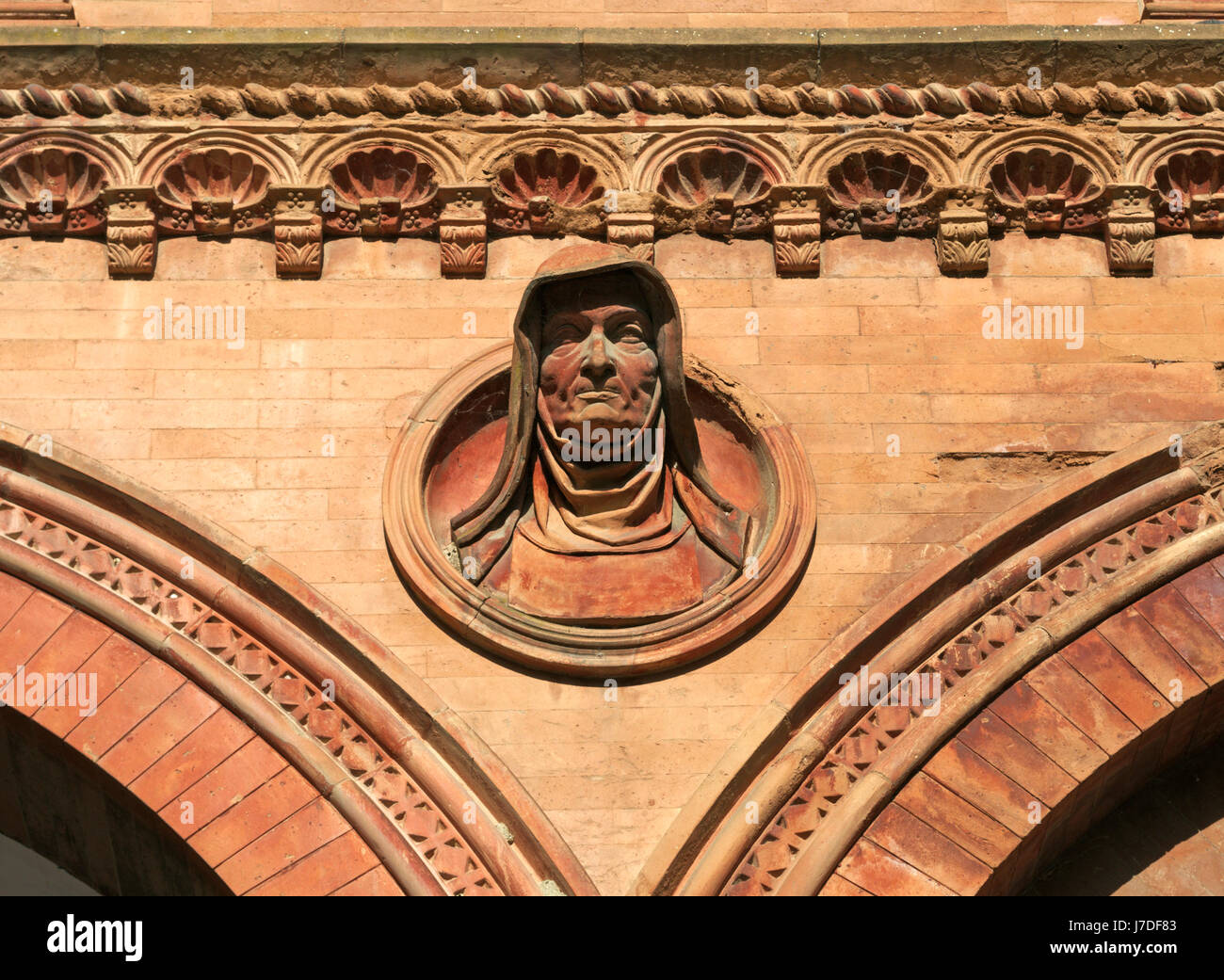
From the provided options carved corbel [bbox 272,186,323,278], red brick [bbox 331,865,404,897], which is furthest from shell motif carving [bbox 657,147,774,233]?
red brick [bbox 331,865,404,897]

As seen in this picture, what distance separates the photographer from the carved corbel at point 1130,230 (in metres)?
11.7

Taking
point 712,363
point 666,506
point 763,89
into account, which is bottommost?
point 666,506

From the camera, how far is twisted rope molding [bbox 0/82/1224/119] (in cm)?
1191

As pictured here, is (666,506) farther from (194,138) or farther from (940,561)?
(194,138)

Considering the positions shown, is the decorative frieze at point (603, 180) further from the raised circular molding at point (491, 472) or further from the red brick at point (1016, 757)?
the red brick at point (1016, 757)

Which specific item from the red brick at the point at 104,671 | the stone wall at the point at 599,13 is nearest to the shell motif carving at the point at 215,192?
the stone wall at the point at 599,13

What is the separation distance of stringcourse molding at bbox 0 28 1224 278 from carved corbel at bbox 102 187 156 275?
0.04 ft

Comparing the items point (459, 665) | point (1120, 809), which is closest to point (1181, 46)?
point (1120, 809)

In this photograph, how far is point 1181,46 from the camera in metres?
12.2

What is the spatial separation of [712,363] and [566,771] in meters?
2.34

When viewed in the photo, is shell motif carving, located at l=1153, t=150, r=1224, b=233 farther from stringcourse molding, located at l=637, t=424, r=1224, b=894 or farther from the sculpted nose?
the sculpted nose

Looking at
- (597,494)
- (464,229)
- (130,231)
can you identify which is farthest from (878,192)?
(130,231)

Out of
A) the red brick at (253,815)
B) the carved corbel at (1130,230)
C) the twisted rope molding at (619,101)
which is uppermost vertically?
the twisted rope molding at (619,101)

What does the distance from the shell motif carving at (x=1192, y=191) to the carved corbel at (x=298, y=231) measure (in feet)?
14.4
